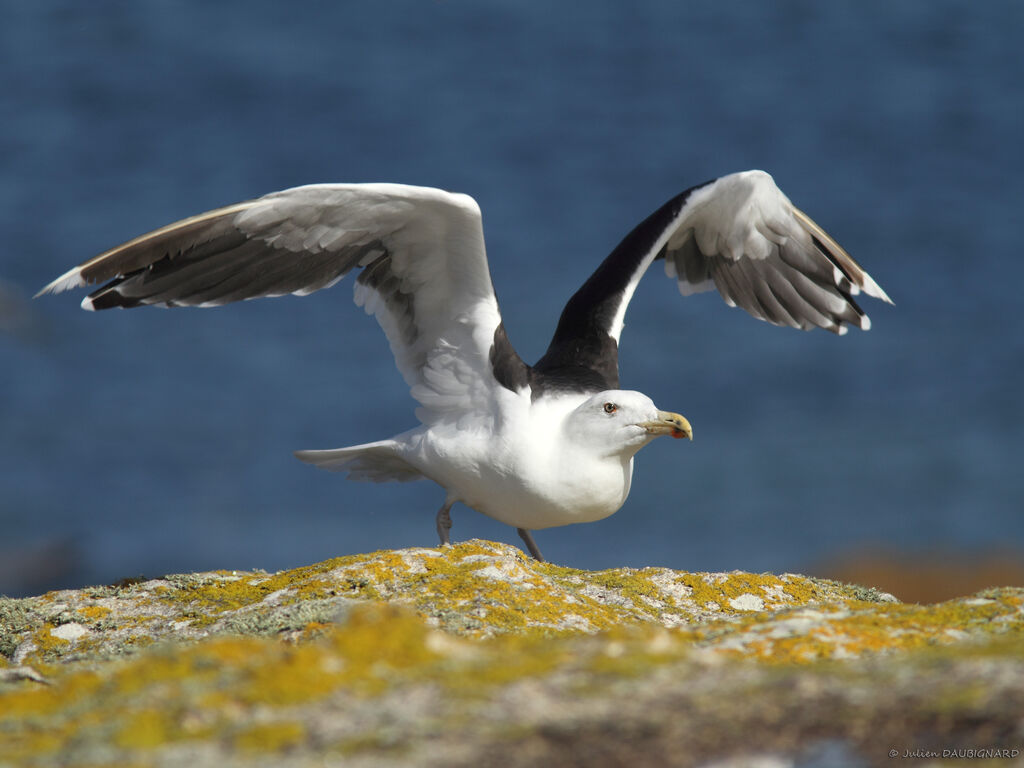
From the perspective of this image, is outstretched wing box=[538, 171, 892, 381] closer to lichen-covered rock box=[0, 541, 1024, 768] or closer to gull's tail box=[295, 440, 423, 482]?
gull's tail box=[295, 440, 423, 482]

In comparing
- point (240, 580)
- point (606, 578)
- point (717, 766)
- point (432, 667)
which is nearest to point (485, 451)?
point (606, 578)

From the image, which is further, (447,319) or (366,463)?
(366,463)

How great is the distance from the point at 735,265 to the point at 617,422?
2.67m

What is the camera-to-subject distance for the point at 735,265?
8914mm

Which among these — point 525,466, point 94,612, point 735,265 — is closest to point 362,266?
point 525,466

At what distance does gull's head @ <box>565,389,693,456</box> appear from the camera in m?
6.85

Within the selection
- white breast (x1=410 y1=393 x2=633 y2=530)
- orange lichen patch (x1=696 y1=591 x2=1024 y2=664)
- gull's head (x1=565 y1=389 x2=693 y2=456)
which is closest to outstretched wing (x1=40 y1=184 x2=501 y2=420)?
white breast (x1=410 y1=393 x2=633 y2=530)

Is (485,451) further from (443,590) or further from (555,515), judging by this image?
(443,590)

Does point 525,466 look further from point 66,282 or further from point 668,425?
point 66,282

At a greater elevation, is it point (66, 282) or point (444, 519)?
point (66, 282)

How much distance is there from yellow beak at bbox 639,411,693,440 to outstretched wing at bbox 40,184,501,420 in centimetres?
106

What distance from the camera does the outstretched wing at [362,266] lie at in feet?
20.8

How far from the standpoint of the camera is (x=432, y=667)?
276 cm

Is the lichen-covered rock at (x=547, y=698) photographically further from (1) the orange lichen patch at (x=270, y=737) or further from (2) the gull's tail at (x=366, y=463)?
(2) the gull's tail at (x=366, y=463)
